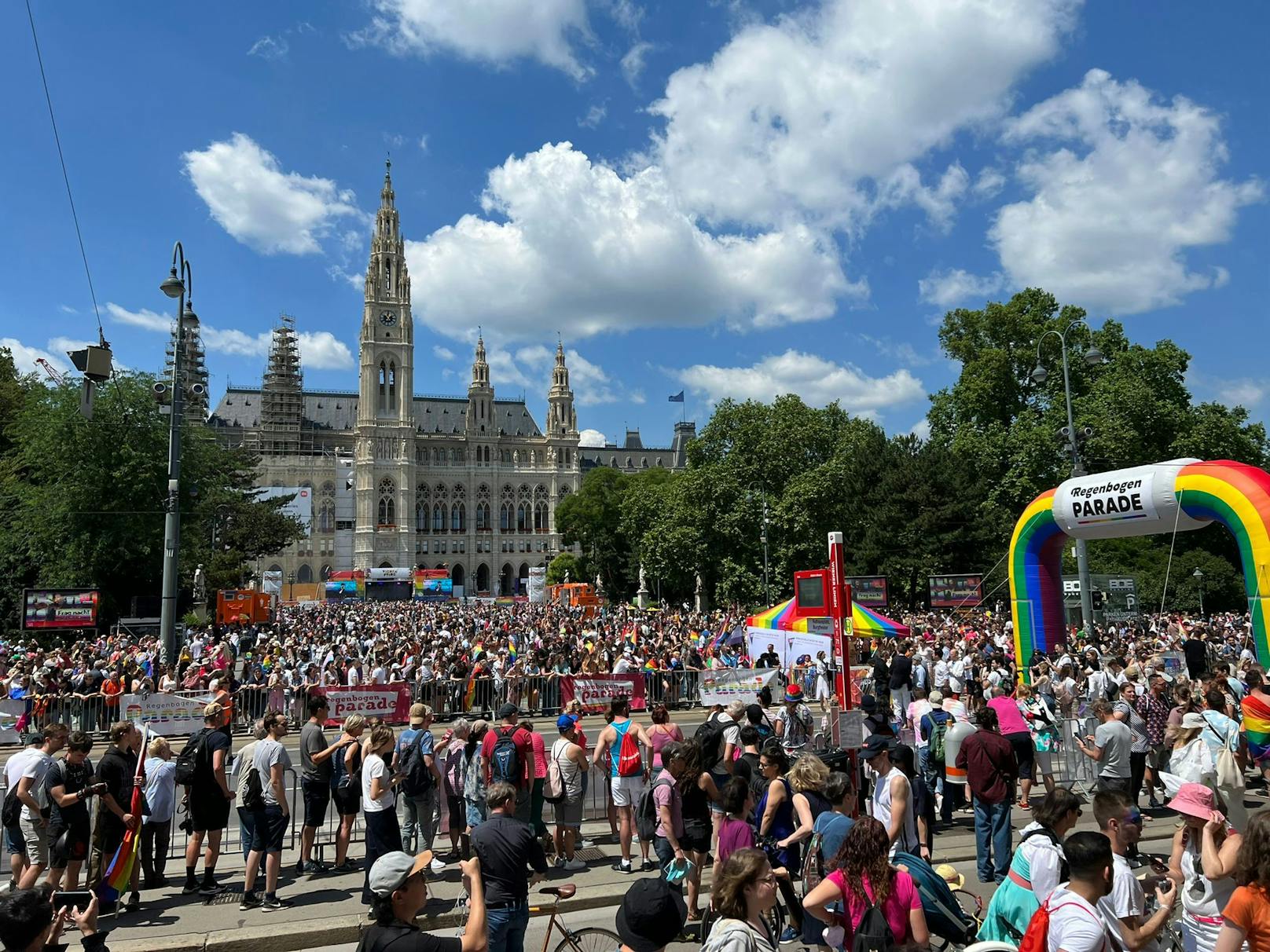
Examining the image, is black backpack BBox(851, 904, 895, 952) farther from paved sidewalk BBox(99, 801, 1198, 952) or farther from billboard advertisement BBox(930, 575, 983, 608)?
billboard advertisement BBox(930, 575, 983, 608)

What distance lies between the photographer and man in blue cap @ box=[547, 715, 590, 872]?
7859 millimetres

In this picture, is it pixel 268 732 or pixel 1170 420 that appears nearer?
pixel 268 732

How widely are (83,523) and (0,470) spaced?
9410mm

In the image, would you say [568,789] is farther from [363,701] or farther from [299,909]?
[363,701]

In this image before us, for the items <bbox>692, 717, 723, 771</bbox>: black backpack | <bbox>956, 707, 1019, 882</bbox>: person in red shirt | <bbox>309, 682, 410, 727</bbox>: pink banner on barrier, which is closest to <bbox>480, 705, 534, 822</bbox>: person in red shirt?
<bbox>692, 717, 723, 771</bbox>: black backpack

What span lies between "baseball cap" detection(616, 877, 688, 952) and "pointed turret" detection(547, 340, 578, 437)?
374 feet

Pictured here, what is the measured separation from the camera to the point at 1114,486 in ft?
51.7

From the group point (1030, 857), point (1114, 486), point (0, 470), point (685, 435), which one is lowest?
point (1030, 857)

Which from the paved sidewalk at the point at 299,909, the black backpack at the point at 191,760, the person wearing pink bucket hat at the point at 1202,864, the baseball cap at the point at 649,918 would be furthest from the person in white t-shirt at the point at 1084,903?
the black backpack at the point at 191,760

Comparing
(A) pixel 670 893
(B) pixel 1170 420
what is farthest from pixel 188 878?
(B) pixel 1170 420

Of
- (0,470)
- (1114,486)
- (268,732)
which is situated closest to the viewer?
(268,732)

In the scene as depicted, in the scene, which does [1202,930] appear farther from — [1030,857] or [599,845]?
[599,845]

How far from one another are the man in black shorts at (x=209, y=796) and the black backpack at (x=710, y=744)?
408 cm

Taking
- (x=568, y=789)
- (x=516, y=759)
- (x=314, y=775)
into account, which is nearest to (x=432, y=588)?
(x=314, y=775)
